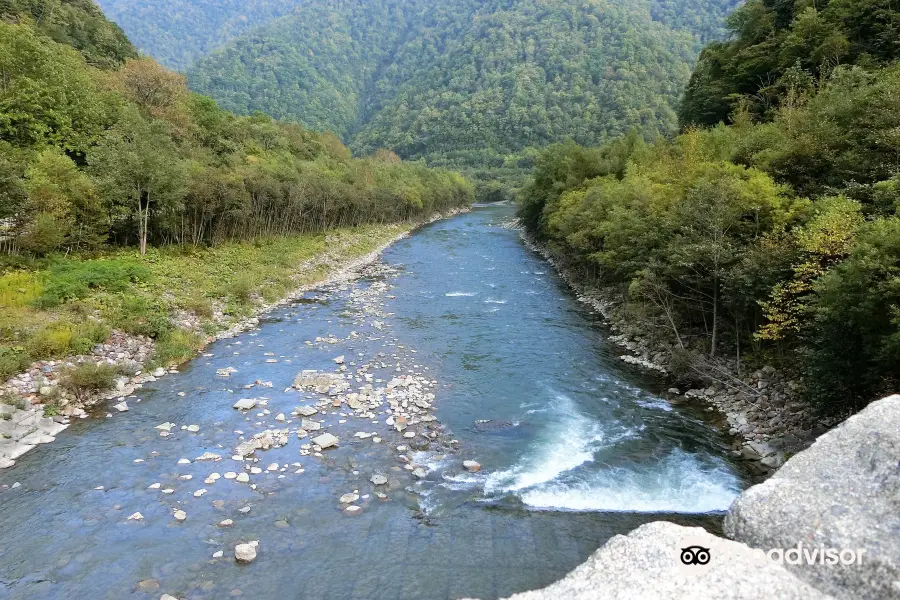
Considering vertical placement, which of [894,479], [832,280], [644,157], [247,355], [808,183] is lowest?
[247,355]

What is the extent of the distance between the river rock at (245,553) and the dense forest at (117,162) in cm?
2448

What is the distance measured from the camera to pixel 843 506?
738 centimetres

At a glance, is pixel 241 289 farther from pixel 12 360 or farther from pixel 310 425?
pixel 310 425

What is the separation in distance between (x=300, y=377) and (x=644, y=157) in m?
38.2

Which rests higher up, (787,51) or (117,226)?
(787,51)

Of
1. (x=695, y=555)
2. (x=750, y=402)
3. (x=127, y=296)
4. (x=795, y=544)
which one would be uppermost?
(x=795, y=544)

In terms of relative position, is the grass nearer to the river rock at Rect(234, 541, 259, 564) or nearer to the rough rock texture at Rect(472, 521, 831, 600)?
the river rock at Rect(234, 541, 259, 564)

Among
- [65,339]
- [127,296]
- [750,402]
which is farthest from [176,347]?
[750,402]

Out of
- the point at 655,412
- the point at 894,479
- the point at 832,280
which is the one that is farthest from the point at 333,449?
the point at 832,280

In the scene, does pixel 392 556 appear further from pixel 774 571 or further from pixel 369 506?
pixel 774 571

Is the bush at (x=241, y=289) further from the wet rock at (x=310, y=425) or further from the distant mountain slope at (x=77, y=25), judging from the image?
the distant mountain slope at (x=77, y=25)

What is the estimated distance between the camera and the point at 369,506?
1312 centimetres

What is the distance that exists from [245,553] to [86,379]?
11452mm

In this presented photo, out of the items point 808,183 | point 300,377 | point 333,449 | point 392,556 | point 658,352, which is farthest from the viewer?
point 658,352
